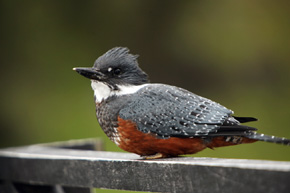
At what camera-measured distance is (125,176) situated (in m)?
2.51

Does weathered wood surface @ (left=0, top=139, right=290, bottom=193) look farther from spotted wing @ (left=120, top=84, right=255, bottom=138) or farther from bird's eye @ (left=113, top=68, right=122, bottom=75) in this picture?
bird's eye @ (left=113, top=68, right=122, bottom=75)

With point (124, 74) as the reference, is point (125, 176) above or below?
below

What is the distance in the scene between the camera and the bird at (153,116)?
100 inches

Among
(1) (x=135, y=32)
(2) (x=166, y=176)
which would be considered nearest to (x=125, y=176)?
(2) (x=166, y=176)

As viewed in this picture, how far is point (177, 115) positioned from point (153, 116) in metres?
0.13

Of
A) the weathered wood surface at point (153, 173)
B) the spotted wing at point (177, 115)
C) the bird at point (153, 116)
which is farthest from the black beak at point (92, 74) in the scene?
the weathered wood surface at point (153, 173)

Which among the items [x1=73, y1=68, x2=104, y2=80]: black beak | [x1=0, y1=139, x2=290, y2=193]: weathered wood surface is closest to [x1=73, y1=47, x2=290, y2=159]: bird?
[x1=73, y1=68, x2=104, y2=80]: black beak

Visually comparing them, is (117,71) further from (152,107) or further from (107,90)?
(152,107)

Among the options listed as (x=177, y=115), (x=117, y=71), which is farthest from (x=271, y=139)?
(x=117, y=71)

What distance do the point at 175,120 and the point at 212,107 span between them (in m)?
0.22

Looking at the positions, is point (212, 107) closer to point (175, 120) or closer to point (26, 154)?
point (175, 120)

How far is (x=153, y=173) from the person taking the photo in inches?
93.2

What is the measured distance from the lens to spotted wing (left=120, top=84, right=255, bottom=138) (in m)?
2.53

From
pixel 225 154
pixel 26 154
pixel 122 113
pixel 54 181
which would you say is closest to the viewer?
pixel 122 113
